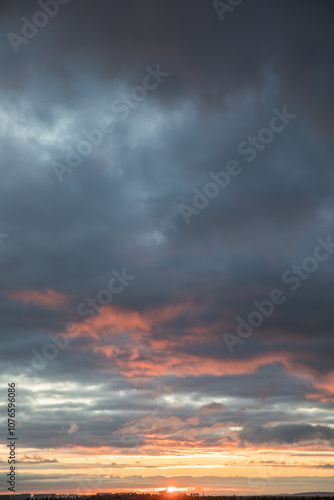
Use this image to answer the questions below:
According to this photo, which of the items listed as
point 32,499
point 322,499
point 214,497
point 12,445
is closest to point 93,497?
point 32,499

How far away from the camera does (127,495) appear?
102562mm

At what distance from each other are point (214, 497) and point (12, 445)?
7440cm

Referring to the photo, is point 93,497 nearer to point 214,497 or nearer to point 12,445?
point 214,497

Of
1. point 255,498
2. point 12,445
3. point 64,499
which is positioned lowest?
point 255,498

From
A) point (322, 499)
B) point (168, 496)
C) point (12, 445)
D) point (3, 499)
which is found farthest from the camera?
point (3, 499)

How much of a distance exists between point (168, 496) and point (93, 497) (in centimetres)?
2514

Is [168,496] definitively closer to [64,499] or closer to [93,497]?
[93,497]

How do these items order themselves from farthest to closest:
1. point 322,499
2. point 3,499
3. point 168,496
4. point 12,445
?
point 3,499
point 168,496
point 322,499
point 12,445

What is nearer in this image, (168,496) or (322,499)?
(322,499)

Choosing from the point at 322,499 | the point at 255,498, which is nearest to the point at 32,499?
the point at 255,498

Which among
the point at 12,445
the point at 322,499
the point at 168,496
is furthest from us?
the point at 168,496

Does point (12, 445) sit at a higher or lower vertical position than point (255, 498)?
higher

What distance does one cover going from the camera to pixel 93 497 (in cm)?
10062

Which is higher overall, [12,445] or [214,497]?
[12,445]
